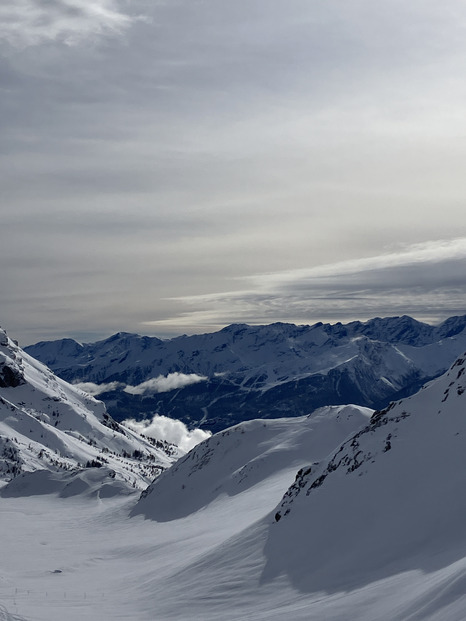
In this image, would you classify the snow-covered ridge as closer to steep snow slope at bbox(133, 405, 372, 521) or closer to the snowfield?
the snowfield

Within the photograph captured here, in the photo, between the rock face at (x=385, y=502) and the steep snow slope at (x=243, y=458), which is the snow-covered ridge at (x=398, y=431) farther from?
the steep snow slope at (x=243, y=458)

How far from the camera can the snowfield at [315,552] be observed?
28.2 m

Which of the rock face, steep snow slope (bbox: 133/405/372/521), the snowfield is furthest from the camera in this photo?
steep snow slope (bbox: 133/405/372/521)

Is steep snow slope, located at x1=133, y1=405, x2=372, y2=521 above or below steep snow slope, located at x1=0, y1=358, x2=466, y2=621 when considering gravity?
below

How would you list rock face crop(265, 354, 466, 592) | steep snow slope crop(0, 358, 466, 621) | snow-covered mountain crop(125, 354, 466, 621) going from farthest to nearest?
1. rock face crop(265, 354, 466, 592)
2. steep snow slope crop(0, 358, 466, 621)
3. snow-covered mountain crop(125, 354, 466, 621)

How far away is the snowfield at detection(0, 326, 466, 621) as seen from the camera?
28.2 metres

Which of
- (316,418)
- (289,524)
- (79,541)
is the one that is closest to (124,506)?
(79,541)

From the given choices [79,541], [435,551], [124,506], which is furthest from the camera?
[124,506]

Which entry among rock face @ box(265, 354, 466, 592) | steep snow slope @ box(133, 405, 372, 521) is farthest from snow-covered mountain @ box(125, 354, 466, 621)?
steep snow slope @ box(133, 405, 372, 521)

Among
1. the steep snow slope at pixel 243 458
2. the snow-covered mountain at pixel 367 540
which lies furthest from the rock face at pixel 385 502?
the steep snow slope at pixel 243 458

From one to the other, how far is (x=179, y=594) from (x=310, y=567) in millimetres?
9307

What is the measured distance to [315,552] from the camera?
119 ft

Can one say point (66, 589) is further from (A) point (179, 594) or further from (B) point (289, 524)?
(B) point (289, 524)

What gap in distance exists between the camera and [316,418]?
100 metres
